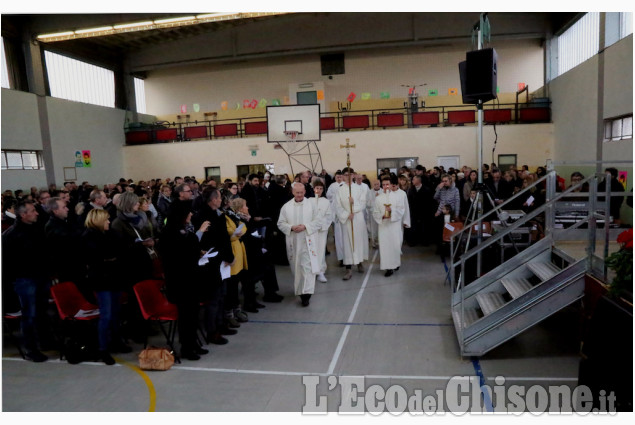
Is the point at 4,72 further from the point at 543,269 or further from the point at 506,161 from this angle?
the point at 506,161

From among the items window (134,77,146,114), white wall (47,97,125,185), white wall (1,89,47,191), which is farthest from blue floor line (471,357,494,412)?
window (134,77,146,114)

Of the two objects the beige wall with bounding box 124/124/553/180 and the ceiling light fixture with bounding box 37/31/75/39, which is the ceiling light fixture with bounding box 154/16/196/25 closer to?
the ceiling light fixture with bounding box 37/31/75/39

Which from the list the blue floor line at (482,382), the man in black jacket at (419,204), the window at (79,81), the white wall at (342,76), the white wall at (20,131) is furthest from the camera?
the white wall at (342,76)

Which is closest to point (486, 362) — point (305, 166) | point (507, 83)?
point (305, 166)

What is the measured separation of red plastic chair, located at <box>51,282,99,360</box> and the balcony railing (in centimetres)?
1355

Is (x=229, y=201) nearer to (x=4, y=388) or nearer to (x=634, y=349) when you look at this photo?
(x=4, y=388)

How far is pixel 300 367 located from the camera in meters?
4.50

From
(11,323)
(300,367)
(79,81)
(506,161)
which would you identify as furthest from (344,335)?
(79,81)

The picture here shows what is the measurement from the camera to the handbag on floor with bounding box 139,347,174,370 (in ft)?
14.8

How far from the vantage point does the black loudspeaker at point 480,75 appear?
644cm

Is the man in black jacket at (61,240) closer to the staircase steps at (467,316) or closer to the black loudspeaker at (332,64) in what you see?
the staircase steps at (467,316)

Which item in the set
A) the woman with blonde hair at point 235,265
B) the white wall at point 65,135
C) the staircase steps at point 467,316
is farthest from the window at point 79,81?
the staircase steps at point 467,316

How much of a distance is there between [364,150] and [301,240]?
11.2 metres

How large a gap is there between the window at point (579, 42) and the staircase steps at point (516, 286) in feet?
34.5
